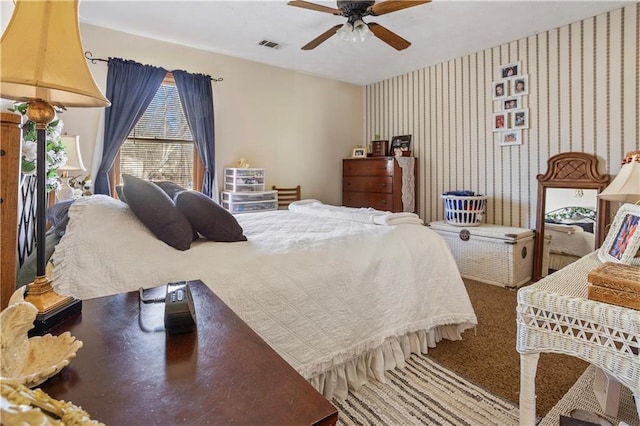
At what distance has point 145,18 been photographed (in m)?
3.10

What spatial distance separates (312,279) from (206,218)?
2.01 feet

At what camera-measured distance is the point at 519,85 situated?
365cm

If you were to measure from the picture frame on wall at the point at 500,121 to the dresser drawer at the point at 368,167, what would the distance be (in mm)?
1256

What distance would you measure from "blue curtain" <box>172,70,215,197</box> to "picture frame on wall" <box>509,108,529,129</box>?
3377 mm

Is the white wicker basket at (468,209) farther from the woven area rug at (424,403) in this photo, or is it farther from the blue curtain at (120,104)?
the blue curtain at (120,104)

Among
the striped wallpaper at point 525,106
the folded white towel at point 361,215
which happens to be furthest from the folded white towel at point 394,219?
the striped wallpaper at point 525,106

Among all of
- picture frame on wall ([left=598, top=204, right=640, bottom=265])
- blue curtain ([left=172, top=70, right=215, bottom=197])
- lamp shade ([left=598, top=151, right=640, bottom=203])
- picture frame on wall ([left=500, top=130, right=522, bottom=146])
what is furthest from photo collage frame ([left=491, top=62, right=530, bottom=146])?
blue curtain ([left=172, top=70, right=215, bottom=197])

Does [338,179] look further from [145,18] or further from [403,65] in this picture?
[145,18]

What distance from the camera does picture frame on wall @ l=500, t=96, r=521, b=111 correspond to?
368 cm

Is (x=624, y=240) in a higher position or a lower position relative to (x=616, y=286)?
higher

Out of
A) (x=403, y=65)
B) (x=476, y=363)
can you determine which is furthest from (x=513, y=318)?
(x=403, y=65)

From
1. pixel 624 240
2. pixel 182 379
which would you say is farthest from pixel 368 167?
pixel 182 379

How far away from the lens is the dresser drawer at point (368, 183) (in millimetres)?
4492

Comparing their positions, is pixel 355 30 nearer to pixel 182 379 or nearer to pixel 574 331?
pixel 574 331
